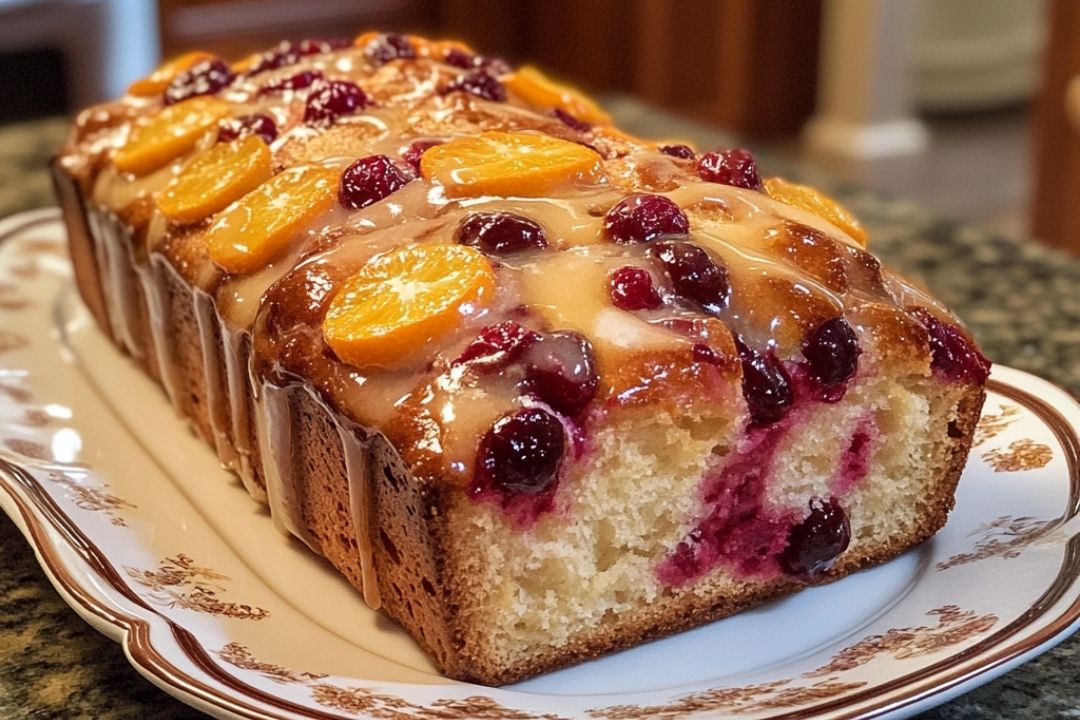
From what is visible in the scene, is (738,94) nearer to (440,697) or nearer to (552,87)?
(552,87)

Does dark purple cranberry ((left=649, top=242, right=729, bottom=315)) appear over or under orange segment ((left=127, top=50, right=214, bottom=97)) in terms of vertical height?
over

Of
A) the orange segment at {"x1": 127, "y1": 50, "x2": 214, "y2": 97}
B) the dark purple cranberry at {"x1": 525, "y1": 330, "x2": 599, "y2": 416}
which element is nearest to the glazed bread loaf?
the dark purple cranberry at {"x1": 525, "y1": 330, "x2": 599, "y2": 416}

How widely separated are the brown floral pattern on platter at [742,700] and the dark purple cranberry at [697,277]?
369mm

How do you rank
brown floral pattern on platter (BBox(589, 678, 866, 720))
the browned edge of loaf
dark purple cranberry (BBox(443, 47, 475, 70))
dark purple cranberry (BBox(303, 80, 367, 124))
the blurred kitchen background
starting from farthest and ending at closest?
the blurred kitchen background < dark purple cranberry (BBox(443, 47, 475, 70)) < dark purple cranberry (BBox(303, 80, 367, 124)) < the browned edge of loaf < brown floral pattern on platter (BBox(589, 678, 866, 720))

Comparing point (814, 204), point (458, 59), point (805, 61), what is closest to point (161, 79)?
point (458, 59)

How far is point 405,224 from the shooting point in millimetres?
1474

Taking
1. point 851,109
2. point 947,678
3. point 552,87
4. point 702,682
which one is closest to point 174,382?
point 552,87

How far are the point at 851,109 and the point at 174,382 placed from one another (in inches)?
165

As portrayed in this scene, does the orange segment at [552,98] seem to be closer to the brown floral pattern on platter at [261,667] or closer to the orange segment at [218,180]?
the orange segment at [218,180]

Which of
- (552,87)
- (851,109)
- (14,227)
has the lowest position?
(851,109)

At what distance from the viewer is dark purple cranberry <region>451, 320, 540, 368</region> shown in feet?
4.04

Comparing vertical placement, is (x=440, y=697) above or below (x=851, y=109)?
above

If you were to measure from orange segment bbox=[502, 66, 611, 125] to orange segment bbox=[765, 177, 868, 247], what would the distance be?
365mm

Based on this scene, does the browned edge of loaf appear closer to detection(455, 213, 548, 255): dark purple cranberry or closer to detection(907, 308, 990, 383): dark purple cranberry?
detection(907, 308, 990, 383): dark purple cranberry
